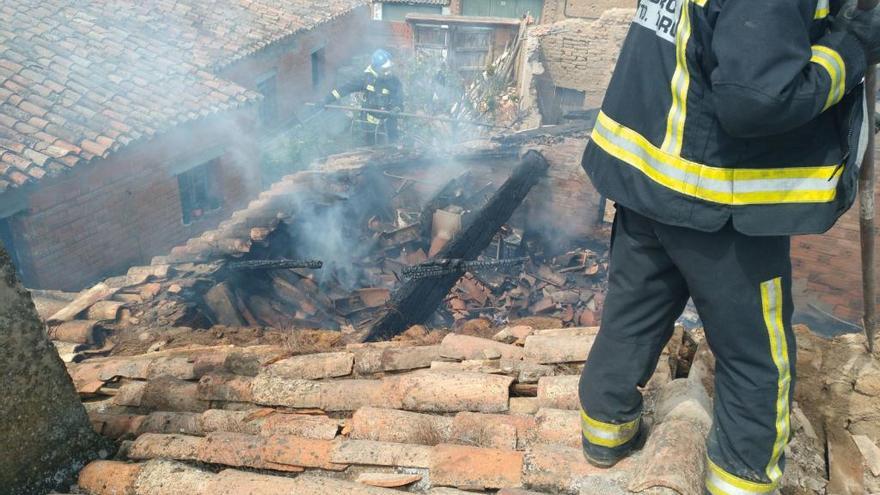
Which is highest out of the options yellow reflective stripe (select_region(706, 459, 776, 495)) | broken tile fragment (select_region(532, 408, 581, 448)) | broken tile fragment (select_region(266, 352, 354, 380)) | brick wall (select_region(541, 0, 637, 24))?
brick wall (select_region(541, 0, 637, 24))

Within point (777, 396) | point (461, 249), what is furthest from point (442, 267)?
point (777, 396)

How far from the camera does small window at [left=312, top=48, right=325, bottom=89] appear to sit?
71.9 feet

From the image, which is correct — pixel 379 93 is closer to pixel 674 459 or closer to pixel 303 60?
pixel 303 60

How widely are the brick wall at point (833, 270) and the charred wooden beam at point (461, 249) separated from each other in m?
4.18

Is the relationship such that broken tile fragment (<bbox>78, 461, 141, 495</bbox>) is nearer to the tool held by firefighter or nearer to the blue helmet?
the tool held by firefighter

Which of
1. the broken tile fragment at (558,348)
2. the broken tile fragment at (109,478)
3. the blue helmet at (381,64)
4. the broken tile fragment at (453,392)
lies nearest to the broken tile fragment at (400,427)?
the broken tile fragment at (453,392)

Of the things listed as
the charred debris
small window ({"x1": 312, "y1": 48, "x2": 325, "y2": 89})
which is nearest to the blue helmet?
the charred debris

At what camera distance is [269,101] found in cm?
1839

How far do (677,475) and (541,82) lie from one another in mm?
16598

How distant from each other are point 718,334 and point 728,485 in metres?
0.49

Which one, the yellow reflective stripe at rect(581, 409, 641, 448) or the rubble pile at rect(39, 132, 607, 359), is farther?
the rubble pile at rect(39, 132, 607, 359)

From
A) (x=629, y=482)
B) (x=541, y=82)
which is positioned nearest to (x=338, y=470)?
(x=629, y=482)

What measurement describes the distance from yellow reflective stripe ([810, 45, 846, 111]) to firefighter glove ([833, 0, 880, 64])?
9 centimetres

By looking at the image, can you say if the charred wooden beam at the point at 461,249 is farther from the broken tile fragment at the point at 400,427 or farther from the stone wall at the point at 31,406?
the stone wall at the point at 31,406
